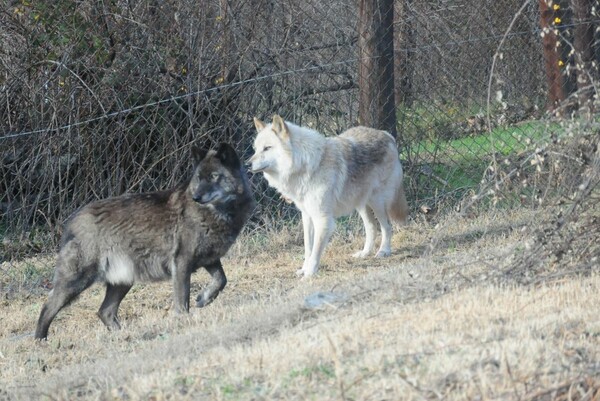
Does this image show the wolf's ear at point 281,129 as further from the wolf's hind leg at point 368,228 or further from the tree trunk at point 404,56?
the tree trunk at point 404,56

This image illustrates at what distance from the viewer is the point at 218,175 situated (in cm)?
834

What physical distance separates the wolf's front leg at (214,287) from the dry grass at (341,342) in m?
0.09

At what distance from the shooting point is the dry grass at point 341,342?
4789 mm

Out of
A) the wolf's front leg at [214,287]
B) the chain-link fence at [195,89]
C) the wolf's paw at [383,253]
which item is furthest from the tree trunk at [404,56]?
the wolf's front leg at [214,287]

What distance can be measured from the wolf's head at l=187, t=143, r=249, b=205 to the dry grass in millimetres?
870

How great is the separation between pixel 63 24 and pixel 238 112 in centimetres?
206

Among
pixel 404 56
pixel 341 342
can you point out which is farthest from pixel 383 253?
pixel 341 342

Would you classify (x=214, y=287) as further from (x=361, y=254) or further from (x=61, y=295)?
(x=361, y=254)

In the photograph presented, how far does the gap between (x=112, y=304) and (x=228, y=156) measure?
1514 mm

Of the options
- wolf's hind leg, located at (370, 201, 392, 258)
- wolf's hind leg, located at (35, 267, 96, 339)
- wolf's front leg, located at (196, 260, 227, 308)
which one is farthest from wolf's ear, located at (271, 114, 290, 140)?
wolf's hind leg, located at (35, 267, 96, 339)

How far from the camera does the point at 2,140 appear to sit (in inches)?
419

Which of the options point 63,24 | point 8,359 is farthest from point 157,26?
point 8,359

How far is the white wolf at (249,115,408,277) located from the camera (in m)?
9.42

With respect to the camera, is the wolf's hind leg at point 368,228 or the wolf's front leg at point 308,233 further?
the wolf's hind leg at point 368,228
